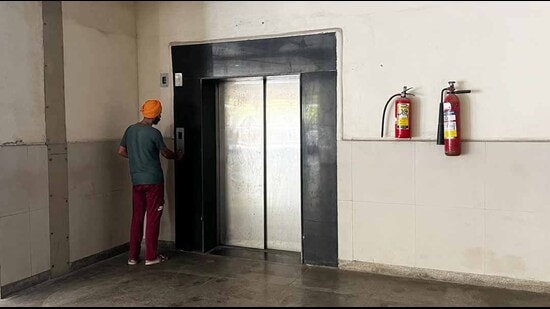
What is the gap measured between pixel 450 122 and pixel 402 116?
35 cm

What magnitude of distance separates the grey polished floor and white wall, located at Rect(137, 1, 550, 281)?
267 mm

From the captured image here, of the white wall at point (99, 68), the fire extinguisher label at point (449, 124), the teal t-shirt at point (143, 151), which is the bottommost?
the teal t-shirt at point (143, 151)

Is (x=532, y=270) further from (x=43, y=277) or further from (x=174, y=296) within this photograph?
(x=43, y=277)

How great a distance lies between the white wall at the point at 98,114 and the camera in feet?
14.0

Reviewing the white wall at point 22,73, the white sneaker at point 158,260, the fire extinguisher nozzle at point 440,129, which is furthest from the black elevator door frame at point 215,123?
the white wall at point 22,73

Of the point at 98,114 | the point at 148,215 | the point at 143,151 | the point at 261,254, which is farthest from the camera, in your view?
the point at 261,254

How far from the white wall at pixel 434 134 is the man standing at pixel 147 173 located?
118 centimetres

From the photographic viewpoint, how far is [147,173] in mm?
4324

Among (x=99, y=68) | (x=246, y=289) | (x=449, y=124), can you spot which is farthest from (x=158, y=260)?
(x=449, y=124)

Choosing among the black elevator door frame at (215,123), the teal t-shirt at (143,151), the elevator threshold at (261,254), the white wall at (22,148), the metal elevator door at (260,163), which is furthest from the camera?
the metal elevator door at (260,163)

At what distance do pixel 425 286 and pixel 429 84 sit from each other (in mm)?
1542

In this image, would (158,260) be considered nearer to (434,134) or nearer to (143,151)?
(143,151)

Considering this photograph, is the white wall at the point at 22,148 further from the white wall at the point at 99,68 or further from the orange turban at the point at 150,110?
the orange turban at the point at 150,110

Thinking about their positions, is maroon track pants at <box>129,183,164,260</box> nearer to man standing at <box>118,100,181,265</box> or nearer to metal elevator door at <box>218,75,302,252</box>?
man standing at <box>118,100,181,265</box>
